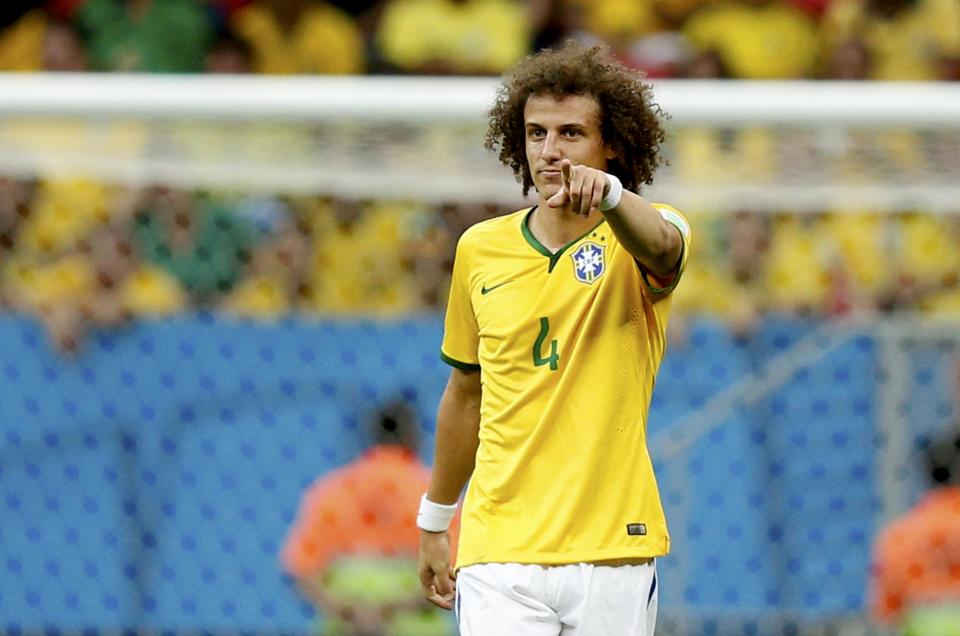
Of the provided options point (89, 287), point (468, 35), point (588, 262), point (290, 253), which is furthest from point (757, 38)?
point (588, 262)

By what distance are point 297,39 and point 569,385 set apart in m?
6.33

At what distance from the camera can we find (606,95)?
3.43 meters

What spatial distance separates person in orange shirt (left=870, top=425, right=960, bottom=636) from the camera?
5980mm

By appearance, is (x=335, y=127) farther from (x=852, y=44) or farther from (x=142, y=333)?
(x=852, y=44)

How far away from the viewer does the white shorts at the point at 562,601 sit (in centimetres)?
336

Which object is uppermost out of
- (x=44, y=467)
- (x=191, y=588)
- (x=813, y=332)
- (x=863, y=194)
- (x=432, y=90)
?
(x=432, y=90)

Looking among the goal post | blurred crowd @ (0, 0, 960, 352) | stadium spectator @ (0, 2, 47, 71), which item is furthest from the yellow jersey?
stadium spectator @ (0, 2, 47, 71)

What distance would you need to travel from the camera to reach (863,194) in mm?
6102

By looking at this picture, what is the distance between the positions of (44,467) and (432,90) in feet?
7.52

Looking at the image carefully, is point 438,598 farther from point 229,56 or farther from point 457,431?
point 229,56

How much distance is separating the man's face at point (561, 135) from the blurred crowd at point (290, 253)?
2841 millimetres

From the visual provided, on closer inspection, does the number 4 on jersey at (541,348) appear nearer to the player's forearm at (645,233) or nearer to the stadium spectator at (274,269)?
the player's forearm at (645,233)

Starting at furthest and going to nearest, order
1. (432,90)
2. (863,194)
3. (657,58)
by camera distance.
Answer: (657,58)
(863,194)
(432,90)

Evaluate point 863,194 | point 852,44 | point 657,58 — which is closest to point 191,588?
point 863,194
